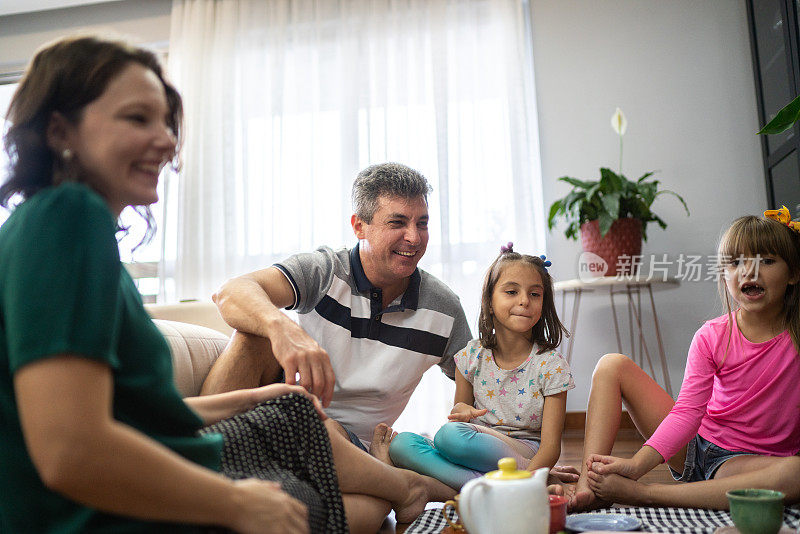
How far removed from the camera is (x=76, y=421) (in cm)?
58

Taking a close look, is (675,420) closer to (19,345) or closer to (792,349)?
(792,349)

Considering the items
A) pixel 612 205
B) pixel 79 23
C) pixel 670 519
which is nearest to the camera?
pixel 670 519

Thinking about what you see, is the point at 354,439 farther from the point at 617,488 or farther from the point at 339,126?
the point at 339,126

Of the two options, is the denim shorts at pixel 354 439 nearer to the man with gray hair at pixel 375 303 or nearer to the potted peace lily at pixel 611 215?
the man with gray hair at pixel 375 303

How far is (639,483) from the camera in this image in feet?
4.83

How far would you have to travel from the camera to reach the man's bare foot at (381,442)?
1.69m

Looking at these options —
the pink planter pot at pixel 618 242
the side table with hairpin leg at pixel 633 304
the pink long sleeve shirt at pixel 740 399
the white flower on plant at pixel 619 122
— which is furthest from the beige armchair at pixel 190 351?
the white flower on plant at pixel 619 122

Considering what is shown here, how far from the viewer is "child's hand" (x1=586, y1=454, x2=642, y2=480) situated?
4.75ft

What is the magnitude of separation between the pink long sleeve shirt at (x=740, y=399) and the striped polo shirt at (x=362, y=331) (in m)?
0.63

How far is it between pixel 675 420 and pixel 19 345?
1383mm

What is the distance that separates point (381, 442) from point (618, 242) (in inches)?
68.8

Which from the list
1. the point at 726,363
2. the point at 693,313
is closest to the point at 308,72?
the point at 693,313

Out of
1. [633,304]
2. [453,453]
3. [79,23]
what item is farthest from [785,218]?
[79,23]

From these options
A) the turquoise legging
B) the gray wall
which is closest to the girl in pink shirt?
the turquoise legging
